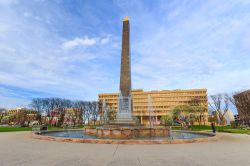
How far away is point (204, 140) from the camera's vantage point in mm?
14070

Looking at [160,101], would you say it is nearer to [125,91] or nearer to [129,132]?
[125,91]

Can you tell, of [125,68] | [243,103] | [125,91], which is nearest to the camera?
[125,91]

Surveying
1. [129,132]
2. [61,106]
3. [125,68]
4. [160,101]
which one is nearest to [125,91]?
[125,68]

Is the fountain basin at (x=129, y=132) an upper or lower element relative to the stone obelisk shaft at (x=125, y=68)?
lower

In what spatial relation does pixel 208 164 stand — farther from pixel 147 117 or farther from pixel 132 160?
pixel 147 117

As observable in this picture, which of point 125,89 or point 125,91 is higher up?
point 125,89

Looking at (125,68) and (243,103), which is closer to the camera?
(125,68)

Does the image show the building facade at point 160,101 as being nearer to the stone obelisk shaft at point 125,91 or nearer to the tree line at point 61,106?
the tree line at point 61,106

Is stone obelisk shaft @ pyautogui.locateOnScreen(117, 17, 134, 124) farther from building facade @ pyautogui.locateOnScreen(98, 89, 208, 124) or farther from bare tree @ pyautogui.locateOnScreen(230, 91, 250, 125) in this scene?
building facade @ pyautogui.locateOnScreen(98, 89, 208, 124)

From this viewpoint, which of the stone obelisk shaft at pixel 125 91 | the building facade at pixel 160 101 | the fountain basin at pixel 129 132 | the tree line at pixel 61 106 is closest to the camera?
the fountain basin at pixel 129 132

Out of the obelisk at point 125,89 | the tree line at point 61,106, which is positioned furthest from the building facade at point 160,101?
the obelisk at point 125,89

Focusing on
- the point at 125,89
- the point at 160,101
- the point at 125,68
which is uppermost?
the point at 160,101

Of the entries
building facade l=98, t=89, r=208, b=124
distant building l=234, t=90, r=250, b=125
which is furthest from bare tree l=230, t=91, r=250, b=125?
building facade l=98, t=89, r=208, b=124

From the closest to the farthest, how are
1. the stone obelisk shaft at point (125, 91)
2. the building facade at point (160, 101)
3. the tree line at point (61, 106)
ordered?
the stone obelisk shaft at point (125, 91)
the tree line at point (61, 106)
the building facade at point (160, 101)
